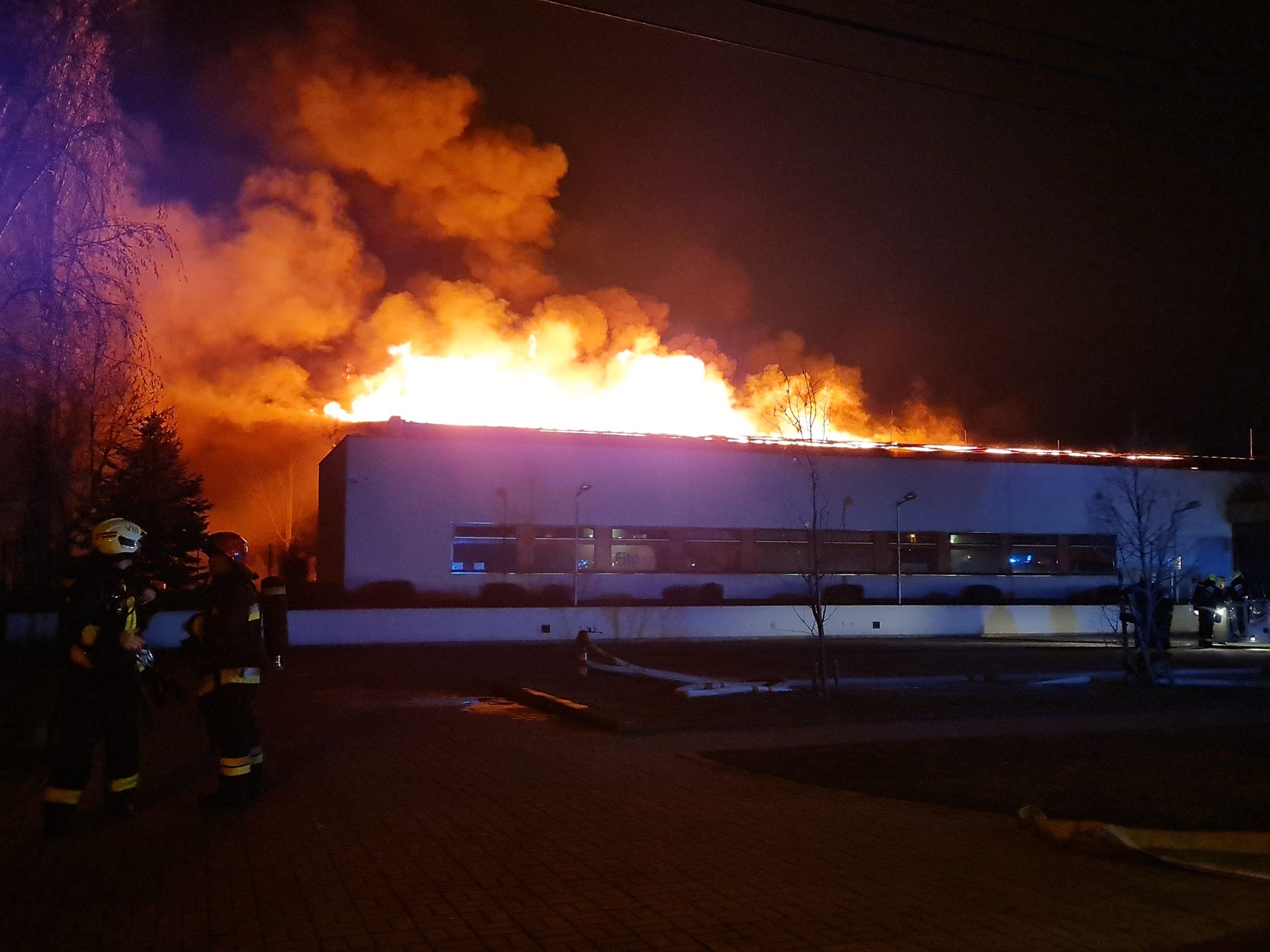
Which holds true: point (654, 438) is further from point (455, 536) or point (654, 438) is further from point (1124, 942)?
point (1124, 942)

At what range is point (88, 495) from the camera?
89.5ft

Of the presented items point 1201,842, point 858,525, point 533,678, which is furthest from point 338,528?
point 1201,842

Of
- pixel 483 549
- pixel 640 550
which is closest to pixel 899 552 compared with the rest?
pixel 640 550

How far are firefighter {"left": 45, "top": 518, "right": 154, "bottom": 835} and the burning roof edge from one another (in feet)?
82.6

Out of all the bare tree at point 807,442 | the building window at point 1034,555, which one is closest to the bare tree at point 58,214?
the bare tree at point 807,442

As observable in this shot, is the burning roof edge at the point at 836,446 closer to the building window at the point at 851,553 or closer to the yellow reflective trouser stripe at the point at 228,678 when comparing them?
the building window at the point at 851,553

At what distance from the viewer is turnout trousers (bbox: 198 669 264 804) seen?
296 inches

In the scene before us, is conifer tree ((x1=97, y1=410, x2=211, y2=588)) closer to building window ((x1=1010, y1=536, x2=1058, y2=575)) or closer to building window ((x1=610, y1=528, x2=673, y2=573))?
building window ((x1=610, y1=528, x2=673, y2=573))

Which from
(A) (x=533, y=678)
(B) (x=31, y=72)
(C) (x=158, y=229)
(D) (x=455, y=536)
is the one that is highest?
(B) (x=31, y=72)

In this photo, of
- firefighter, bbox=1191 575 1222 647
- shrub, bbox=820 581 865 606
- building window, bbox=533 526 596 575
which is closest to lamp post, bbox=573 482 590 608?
building window, bbox=533 526 596 575

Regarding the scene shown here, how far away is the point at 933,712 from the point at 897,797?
477 centimetres

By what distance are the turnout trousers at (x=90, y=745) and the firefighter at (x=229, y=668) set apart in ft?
1.57

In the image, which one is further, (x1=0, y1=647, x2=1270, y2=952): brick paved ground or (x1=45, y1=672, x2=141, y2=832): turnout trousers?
(x1=45, y1=672, x2=141, y2=832): turnout trousers

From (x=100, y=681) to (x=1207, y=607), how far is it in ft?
90.1
